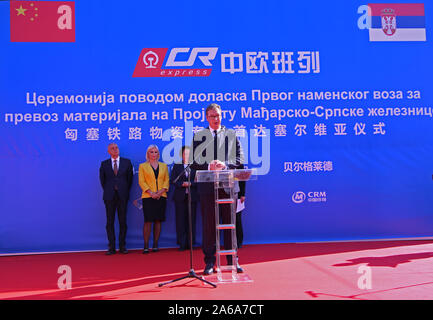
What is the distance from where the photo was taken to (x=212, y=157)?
3311mm

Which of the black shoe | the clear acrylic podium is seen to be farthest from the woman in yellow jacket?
the clear acrylic podium

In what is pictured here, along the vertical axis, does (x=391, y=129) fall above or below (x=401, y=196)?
above

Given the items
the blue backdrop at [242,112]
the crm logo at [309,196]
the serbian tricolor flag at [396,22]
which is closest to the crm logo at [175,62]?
the blue backdrop at [242,112]

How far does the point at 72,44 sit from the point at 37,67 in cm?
55

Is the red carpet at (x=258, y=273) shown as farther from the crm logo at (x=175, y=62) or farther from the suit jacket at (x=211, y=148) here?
the crm logo at (x=175, y=62)

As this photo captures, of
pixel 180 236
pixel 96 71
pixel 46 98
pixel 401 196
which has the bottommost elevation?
pixel 180 236

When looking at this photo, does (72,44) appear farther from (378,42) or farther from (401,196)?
(401,196)

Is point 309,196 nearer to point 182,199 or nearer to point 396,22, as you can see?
point 182,199

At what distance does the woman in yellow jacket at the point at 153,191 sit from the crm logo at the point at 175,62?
1.06 metres

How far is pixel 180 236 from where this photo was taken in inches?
196

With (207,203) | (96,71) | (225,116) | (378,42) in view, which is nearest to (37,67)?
(96,71)

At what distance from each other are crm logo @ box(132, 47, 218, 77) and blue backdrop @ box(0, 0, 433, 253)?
0.06 ft

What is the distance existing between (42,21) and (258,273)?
433 cm

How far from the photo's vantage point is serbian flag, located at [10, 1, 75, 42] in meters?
5.23
